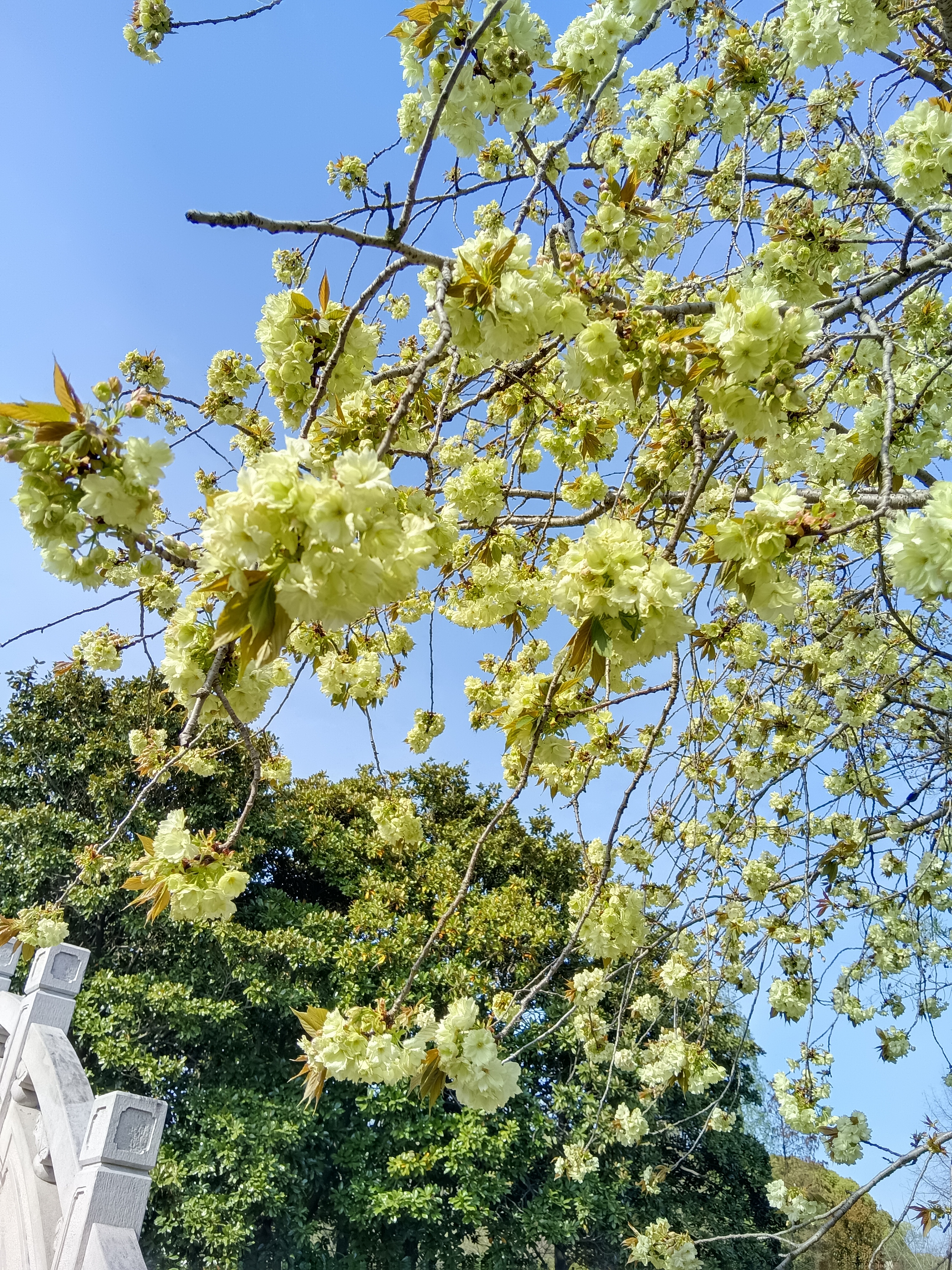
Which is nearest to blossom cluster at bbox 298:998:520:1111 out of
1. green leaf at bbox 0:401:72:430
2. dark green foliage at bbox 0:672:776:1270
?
green leaf at bbox 0:401:72:430

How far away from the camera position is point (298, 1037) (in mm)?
6855

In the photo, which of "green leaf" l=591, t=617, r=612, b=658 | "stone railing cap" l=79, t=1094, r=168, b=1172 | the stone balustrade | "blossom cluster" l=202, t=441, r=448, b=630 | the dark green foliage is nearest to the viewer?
"blossom cluster" l=202, t=441, r=448, b=630

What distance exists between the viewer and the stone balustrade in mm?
2055

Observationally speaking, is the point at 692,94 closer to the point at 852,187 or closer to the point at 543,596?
the point at 852,187

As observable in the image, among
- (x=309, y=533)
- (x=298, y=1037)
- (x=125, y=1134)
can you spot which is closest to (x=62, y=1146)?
(x=125, y=1134)

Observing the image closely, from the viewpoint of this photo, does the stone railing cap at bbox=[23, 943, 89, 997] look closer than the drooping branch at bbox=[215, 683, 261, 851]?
No

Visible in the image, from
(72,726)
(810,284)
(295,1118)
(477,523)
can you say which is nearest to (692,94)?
(810,284)

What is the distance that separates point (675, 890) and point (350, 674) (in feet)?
4.89

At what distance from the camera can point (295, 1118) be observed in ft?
19.1

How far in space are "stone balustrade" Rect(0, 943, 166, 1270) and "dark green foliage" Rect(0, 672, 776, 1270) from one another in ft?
9.39

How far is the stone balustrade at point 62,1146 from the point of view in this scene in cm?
205

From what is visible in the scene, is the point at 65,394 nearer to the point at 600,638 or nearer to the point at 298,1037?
the point at 600,638

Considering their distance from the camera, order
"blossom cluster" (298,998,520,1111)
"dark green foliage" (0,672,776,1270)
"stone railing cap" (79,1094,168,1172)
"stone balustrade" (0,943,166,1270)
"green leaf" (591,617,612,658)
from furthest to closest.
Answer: "dark green foliage" (0,672,776,1270) < "stone railing cap" (79,1094,168,1172) < "stone balustrade" (0,943,166,1270) < "blossom cluster" (298,998,520,1111) < "green leaf" (591,617,612,658)

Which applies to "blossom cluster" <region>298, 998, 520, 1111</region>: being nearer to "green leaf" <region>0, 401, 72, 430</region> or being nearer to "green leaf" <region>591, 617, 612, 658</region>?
"green leaf" <region>591, 617, 612, 658</region>
